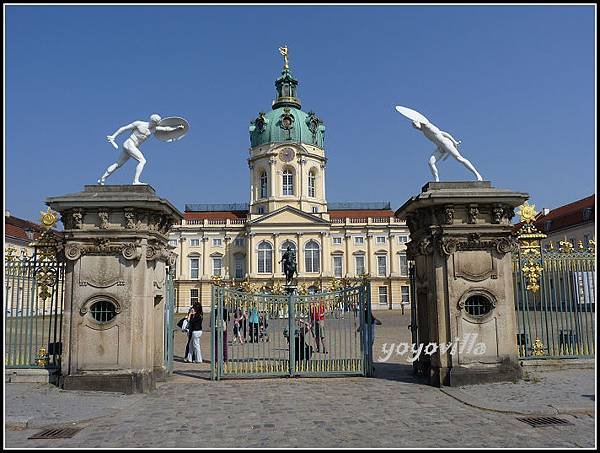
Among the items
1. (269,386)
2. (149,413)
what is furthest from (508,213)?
(149,413)

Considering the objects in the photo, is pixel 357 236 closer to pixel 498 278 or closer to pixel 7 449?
pixel 498 278

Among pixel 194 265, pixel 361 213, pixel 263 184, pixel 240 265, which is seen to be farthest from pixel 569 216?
pixel 194 265

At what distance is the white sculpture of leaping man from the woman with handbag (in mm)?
7049

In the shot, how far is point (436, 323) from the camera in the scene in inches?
422

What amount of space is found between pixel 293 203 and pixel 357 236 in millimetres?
8708

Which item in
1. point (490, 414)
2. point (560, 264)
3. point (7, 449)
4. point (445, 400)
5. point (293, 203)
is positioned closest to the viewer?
point (7, 449)

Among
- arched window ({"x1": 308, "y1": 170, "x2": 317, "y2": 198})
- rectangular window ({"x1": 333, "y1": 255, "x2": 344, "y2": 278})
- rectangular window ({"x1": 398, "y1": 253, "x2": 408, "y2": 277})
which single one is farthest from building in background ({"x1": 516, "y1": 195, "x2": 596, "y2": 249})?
arched window ({"x1": 308, "y1": 170, "x2": 317, "y2": 198})

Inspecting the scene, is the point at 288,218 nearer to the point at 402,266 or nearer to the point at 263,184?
the point at 263,184

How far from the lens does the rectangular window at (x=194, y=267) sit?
2645 inches

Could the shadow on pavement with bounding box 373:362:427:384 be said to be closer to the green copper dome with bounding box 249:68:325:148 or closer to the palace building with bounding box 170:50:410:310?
the palace building with bounding box 170:50:410:310

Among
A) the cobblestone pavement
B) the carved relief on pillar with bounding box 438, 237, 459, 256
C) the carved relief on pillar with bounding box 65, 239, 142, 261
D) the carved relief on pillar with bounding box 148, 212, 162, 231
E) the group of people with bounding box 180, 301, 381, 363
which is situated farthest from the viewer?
the group of people with bounding box 180, 301, 381, 363

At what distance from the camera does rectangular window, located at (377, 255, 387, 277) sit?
66.7 metres

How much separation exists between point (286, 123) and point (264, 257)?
16.1m

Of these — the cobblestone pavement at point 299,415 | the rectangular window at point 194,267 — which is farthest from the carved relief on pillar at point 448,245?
the rectangular window at point 194,267
